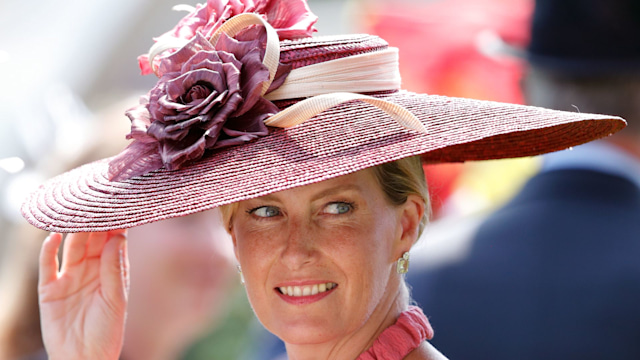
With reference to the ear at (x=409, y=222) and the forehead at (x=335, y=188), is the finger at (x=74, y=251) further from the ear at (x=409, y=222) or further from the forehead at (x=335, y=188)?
the ear at (x=409, y=222)

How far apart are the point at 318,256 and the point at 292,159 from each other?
33cm

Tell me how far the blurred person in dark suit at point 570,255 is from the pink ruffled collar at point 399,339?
74 centimetres

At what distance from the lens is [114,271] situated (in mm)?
2697

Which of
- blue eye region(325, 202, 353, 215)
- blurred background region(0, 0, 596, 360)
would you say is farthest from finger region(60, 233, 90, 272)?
blue eye region(325, 202, 353, 215)

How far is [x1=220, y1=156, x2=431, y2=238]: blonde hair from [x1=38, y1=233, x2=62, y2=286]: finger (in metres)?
0.69

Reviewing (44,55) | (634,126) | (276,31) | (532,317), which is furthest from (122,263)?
(44,55)

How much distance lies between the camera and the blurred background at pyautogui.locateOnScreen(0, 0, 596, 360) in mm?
3785

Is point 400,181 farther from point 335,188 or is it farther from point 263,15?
point 263,15

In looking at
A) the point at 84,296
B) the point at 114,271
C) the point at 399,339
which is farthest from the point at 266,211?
the point at 84,296

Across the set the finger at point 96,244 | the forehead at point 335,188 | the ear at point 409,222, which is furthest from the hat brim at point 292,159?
the finger at point 96,244

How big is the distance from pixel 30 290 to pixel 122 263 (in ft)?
2.90

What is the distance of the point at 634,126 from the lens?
10.7 ft

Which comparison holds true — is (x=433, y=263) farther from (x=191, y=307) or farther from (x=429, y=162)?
(x=191, y=307)

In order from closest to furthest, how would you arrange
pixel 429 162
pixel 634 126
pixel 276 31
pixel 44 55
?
pixel 276 31 < pixel 429 162 < pixel 634 126 < pixel 44 55
